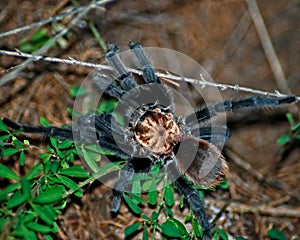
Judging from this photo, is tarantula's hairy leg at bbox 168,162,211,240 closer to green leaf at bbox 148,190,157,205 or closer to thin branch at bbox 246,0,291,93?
green leaf at bbox 148,190,157,205

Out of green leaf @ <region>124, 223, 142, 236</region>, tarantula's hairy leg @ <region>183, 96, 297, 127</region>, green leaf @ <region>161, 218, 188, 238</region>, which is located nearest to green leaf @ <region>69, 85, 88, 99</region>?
tarantula's hairy leg @ <region>183, 96, 297, 127</region>

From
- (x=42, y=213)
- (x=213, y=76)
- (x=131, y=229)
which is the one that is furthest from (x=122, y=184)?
(x=213, y=76)

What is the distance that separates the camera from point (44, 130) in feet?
10.0

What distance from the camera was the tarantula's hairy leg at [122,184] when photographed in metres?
3.31

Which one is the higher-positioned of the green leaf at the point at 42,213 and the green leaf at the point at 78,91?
the green leaf at the point at 78,91

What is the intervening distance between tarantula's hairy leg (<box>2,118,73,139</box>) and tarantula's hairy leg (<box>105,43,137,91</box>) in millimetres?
733

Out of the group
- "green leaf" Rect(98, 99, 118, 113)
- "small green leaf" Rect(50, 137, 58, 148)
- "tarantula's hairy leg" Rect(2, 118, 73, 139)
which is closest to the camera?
"tarantula's hairy leg" Rect(2, 118, 73, 139)

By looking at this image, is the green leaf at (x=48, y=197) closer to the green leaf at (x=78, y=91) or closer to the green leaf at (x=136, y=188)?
the green leaf at (x=136, y=188)

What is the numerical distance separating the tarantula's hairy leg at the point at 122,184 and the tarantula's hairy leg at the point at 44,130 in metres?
0.55

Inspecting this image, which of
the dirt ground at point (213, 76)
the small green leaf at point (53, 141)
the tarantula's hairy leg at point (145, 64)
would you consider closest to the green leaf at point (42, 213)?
the small green leaf at point (53, 141)

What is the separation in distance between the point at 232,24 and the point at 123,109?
191 cm

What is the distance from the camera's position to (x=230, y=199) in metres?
3.96

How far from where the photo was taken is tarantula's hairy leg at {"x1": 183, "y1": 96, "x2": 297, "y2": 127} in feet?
11.3

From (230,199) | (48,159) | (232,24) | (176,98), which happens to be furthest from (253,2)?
(48,159)
